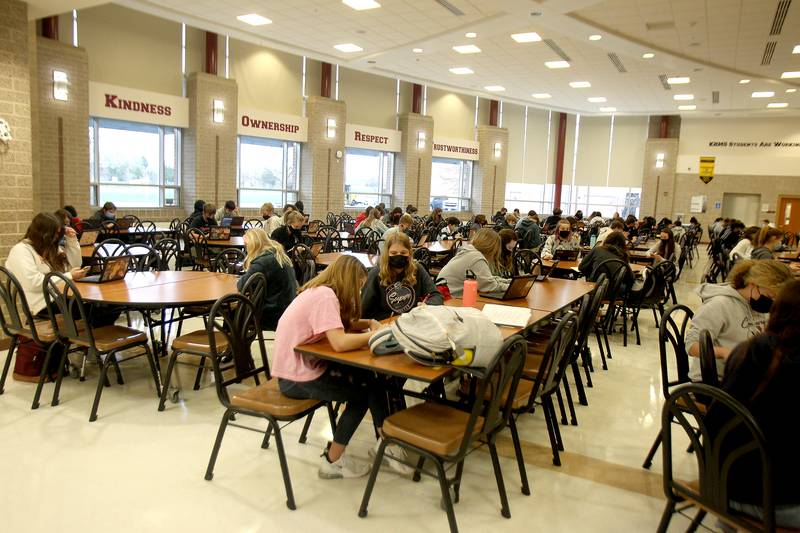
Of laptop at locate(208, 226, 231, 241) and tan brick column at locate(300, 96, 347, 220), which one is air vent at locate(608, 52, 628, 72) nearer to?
tan brick column at locate(300, 96, 347, 220)

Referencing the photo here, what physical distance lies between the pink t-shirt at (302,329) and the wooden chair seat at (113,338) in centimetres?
135

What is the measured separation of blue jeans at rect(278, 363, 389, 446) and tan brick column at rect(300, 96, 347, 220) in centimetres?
1111

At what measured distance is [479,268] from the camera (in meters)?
3.95

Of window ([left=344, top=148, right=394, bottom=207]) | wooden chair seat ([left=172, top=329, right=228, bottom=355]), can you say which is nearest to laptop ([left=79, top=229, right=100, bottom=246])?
wooden chair seat ([left=172, top=329, right=228, bottom=355])

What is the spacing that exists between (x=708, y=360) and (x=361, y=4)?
24.4 ft

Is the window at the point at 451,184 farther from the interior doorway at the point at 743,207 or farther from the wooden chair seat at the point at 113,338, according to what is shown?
the wooden chair seat at the point at 113,338

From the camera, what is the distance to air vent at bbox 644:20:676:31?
8836 millimetres

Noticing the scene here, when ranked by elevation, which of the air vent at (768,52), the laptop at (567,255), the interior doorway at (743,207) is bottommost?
the laptop at (567,255)

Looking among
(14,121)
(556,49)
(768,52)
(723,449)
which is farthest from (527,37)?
(723,449)

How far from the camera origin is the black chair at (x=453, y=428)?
2.20m

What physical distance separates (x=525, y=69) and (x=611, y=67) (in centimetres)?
175

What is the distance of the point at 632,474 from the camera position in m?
2.94

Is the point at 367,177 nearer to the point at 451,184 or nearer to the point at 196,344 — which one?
the point at 451,184

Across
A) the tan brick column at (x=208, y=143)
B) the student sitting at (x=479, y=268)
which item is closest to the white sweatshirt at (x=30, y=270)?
the student sitting at (x=479, y=268)
